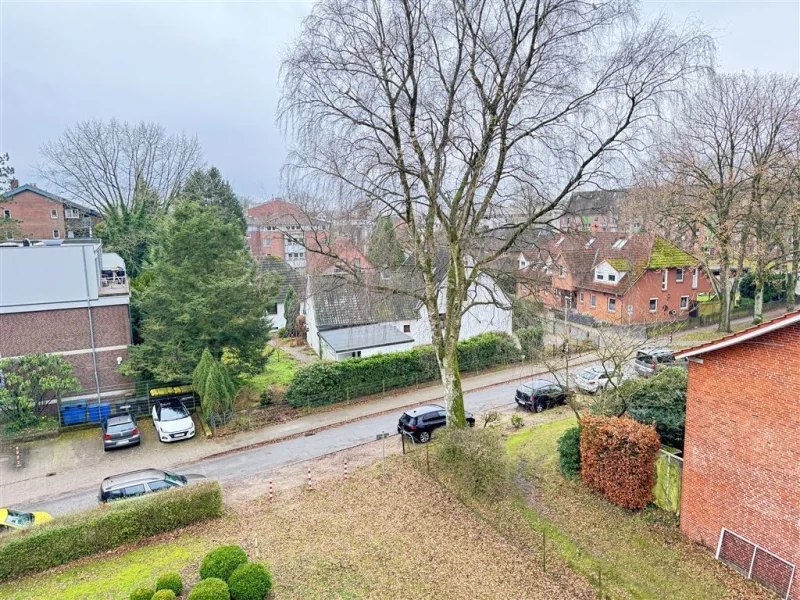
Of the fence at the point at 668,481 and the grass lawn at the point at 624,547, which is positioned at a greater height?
the fence at the point at 668,481

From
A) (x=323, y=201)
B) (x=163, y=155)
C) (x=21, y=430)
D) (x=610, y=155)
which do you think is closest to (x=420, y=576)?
(x=323, y=201)

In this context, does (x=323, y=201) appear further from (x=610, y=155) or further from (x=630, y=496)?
(x=630, y=496)

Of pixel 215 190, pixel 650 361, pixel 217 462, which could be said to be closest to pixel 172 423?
pixel 217 462

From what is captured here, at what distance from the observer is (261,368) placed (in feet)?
80.2

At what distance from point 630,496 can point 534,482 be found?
2884 mm

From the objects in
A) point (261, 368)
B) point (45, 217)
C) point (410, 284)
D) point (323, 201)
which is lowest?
point (261, 368)

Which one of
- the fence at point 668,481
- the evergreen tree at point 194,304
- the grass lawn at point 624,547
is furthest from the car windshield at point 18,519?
the fence at point 668,481

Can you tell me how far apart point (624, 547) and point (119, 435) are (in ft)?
59.1

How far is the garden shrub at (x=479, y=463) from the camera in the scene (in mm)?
13141

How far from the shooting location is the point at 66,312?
23109 millimetres

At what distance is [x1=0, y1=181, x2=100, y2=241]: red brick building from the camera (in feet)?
182

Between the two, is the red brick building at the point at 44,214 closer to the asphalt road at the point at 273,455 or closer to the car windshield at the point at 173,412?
the car windshield at the point at 173,412

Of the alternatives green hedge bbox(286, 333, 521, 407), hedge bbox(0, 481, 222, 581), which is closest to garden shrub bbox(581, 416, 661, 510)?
hedge bbox(0, 481, 222, 581)

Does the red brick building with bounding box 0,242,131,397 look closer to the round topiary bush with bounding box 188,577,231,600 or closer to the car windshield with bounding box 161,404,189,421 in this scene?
the car windshield with bounding box 161,404,189,421
